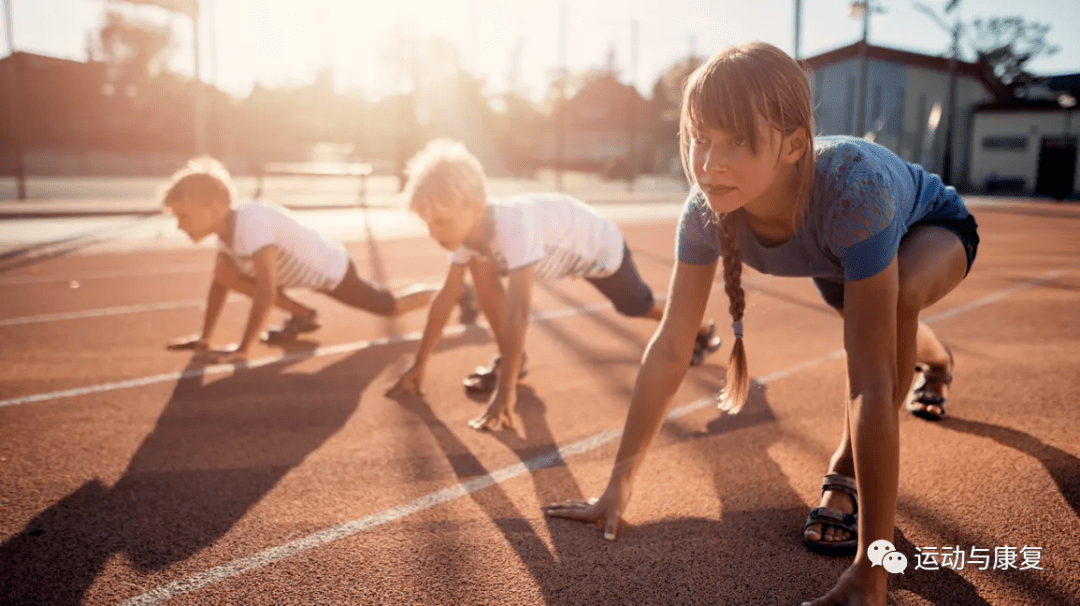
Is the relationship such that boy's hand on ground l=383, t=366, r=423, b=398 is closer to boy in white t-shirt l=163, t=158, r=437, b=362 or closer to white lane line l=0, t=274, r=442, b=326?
boy in white t-shirt l=163, t=158, r=437, b=362

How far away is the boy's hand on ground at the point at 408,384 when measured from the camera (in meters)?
4.45

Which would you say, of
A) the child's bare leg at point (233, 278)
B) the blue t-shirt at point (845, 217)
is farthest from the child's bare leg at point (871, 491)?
the child's bare leg at point (233, 278)

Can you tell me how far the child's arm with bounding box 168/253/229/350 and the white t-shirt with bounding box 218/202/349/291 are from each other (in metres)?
0.22

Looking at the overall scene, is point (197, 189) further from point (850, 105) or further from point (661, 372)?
point (850, 105)

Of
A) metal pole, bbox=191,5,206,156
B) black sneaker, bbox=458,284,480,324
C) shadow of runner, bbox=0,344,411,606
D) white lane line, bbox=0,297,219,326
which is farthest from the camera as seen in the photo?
metal pole, bbox=191,5,206,156

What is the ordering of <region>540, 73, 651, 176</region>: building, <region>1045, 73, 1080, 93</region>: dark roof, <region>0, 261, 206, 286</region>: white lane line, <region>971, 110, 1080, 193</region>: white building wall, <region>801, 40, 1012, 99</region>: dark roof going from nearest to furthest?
<region>0, 261, 206, 286</region>: white lane line → <region>971, 110, 1080, 193</region>: white building wall → <region>1045, 73, 1080, 93</region>: dark roof → <region>801, 40, 1012, 99</region>: dark roof → <region>540, 73, 651, 176</region>: building

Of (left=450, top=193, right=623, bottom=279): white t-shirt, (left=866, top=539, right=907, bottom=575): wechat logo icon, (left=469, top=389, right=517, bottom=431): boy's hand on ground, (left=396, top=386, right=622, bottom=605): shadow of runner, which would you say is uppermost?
(left=450, top=193, right=623, bottom=279): white t-shirt

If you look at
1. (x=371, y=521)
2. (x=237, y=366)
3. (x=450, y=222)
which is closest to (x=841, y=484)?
(x=371, y=521)

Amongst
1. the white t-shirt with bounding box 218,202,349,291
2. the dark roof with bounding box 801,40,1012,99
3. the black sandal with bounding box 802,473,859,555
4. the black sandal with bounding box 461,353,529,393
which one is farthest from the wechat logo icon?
the dark roof with bounding box 801,40,1012,99

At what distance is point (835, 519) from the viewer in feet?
8.66

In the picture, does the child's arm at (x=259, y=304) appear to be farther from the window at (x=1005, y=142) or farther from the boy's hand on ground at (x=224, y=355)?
the window at (x=1005, y=142)

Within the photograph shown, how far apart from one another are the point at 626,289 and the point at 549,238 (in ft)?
2.59

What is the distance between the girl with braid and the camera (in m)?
2.08

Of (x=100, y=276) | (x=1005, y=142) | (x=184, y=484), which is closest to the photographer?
(x=184, y=484)
